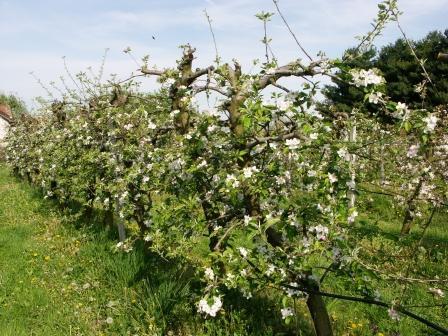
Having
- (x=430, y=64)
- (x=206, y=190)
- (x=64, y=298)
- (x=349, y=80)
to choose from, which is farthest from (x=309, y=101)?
(x=430, y=64)

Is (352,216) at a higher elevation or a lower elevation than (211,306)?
higher

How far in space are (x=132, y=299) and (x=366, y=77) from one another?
12.3ft

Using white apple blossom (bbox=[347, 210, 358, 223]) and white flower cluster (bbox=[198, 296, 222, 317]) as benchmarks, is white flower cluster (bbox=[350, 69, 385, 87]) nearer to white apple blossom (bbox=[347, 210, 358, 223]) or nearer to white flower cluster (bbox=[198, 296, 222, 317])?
white apple blossom (bbox=[347, 210, 358, 223])

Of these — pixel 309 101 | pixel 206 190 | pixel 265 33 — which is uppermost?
pixel 265 33

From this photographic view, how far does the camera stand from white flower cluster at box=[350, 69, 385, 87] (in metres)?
2.86

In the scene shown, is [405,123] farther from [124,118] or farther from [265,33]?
[124,118]

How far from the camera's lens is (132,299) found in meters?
5.25

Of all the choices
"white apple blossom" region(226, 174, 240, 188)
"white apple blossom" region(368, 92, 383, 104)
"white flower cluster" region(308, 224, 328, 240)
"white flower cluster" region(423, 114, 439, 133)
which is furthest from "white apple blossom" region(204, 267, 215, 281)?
"white flower cluster" region(423, 114, 439, 133)

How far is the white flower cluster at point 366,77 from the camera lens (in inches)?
113

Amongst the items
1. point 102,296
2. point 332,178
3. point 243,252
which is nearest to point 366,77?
point 332,178

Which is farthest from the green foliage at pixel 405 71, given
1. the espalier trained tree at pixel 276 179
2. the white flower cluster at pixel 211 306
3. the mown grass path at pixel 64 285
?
the white flower cluster at pixel 211 306

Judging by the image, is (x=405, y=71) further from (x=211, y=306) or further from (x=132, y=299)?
(x=211, y=306)

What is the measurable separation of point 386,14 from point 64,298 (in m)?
4.95

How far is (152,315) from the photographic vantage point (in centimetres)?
476
